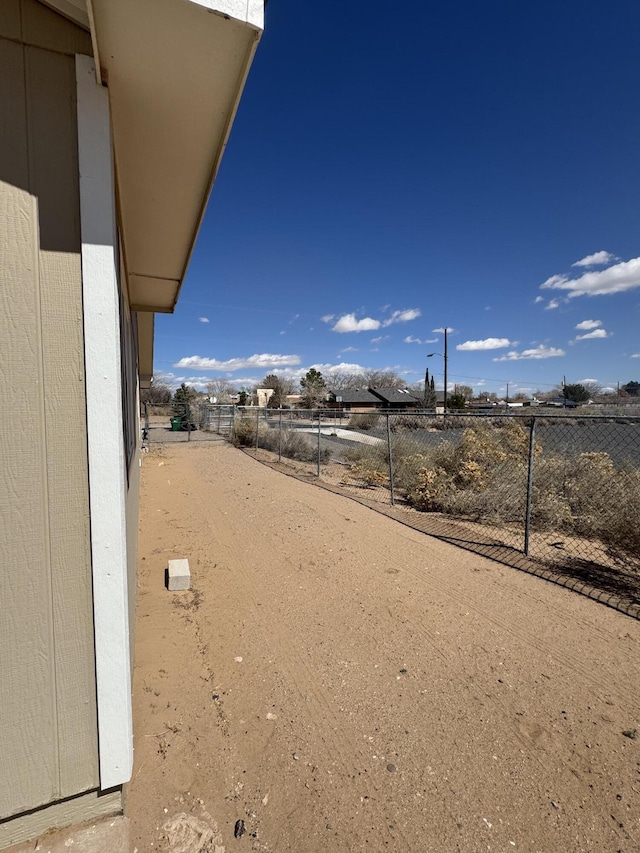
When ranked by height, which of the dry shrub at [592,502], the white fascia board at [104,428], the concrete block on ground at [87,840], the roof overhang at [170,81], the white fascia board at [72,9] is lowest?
the concrete block on ground at [87,840]

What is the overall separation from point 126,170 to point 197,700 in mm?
2896

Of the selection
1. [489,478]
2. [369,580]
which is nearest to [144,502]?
[369,580]

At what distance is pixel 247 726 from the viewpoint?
2.15 metres

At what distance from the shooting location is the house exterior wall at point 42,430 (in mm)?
1366

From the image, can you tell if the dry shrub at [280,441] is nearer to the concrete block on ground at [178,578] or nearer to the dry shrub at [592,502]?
the dry shrub at [592,502]

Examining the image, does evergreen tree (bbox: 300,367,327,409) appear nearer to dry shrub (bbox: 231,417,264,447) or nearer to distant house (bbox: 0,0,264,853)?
dry shrub (bbox: 231,417,264,447)

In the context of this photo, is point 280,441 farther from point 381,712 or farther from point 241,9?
point 241,9

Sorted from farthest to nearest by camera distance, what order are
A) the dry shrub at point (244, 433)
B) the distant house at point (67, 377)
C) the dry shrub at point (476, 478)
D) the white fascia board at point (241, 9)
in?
the dry shrub at point (244, 433), the dry shrub at point (476, 478), the distant house at point (67, 377), the white fascia board at point (241, 9)

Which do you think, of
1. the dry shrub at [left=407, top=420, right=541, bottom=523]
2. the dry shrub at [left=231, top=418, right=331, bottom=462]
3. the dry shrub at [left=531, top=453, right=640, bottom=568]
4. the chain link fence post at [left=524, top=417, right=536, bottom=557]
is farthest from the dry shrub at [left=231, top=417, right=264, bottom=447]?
the chain link fence post at [left=524, top=417, right=536, bottom=557]

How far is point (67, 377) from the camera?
1459 millimetres

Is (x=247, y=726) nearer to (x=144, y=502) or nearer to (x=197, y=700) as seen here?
(x=197, y=700)

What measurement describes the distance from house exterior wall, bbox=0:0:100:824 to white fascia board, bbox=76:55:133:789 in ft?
0.09

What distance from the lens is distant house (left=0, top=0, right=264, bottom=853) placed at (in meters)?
1.36

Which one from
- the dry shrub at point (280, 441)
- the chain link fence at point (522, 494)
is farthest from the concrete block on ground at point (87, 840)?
the dry shrub at point (280, 441)
